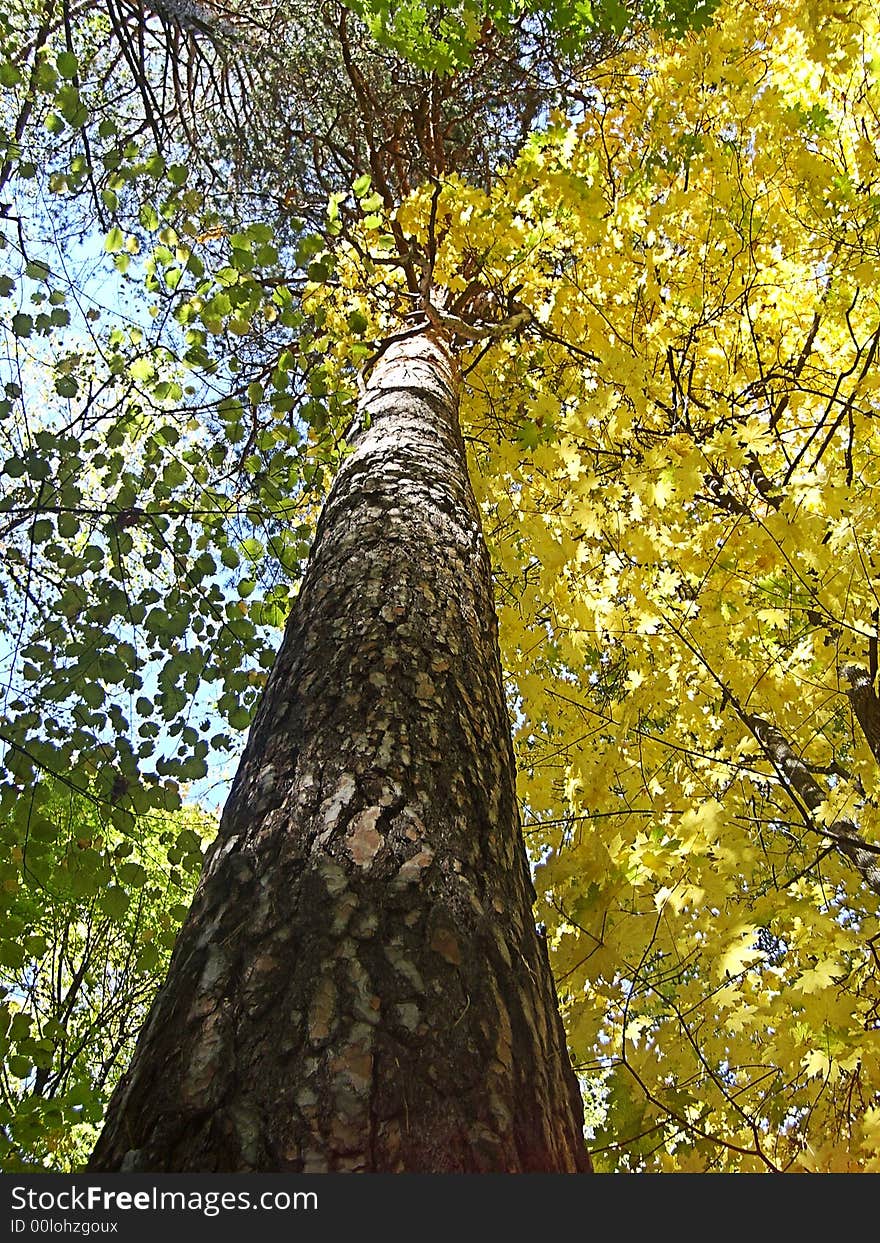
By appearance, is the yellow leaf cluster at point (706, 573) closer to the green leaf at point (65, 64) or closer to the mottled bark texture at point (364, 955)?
the mottled bark texture at point (364, 955)

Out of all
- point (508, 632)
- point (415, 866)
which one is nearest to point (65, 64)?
point (508, 632)

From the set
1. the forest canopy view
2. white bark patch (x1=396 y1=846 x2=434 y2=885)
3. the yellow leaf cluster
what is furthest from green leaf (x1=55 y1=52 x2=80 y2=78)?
white bark patch (x1=396 y1=846 x2=434 y2=885)

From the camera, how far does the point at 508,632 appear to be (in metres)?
3.13

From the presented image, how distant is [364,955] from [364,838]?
0.62 ft

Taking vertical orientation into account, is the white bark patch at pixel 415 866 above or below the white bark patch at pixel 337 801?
below

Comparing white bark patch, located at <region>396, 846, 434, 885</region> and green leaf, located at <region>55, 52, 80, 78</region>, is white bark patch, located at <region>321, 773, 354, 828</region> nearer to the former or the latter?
white bark patch, located at <region>396, 846, 434, 885</region>

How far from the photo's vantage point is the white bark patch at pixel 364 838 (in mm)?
1105

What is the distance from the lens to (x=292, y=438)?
3.55 m

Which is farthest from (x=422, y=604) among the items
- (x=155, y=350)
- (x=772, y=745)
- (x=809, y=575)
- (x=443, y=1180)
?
(x=155, y=350)

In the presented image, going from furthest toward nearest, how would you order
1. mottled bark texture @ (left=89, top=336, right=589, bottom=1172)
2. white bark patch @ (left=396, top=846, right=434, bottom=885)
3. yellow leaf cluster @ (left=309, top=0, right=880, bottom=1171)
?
1. yellow leaf cluster @ (left=309, top=0, right=880, bottom=1171)
2. white bark patch @ (left=396, top=846, right=434, bottom=885)
3. mottled bark texture @ (left=89, top=336, right=589, bottom=1172)

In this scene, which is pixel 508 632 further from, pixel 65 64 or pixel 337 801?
pixel 65 64

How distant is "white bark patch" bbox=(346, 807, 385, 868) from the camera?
111 centimetres

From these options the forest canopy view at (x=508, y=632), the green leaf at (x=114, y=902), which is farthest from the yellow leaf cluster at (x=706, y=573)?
the green leaf at (x=114, y=902)

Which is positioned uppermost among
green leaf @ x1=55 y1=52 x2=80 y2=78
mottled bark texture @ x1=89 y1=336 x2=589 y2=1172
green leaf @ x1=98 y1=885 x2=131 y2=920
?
green leaf @ x1=55 y1=52 x2=80 y2=78
